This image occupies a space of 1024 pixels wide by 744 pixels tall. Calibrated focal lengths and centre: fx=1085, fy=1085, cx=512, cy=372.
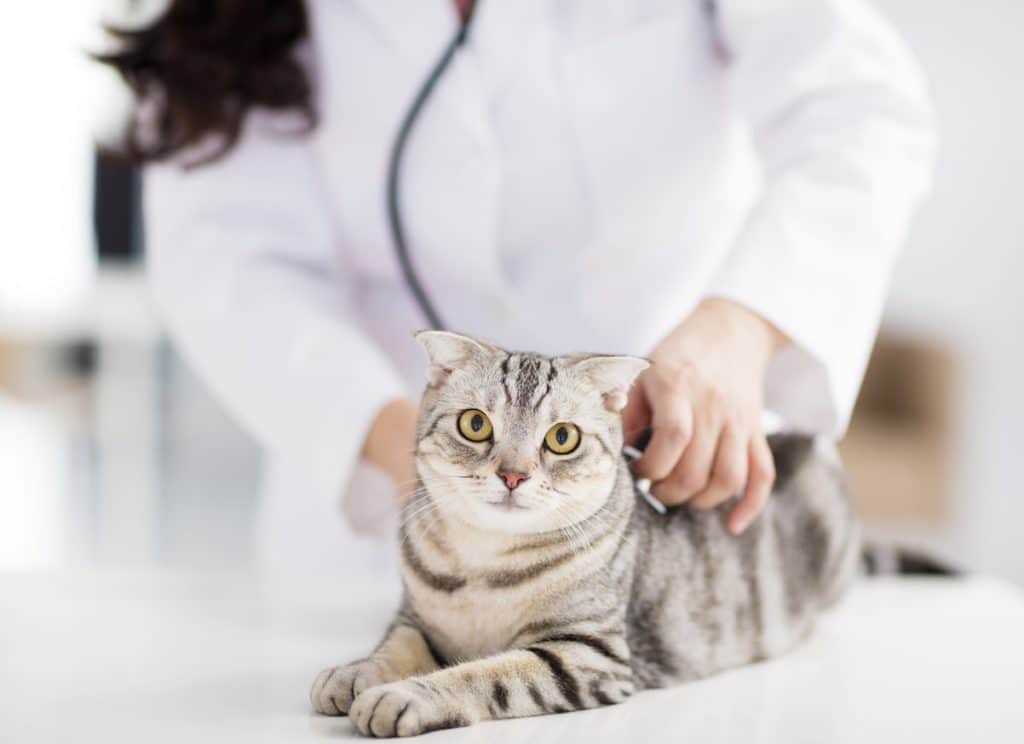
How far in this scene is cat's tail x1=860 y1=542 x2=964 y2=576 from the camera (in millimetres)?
1195

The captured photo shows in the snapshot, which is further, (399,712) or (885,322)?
(885,322)

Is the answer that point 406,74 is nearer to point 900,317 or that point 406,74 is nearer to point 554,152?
point 554,152

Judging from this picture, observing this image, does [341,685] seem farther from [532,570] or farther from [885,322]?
[885,322]

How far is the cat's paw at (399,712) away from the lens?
608 millimetres

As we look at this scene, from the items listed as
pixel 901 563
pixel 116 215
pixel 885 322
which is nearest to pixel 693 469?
pixel 901 563

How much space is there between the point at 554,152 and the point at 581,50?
10 cm

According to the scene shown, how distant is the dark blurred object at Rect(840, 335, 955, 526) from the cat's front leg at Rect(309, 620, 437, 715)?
2.98 meters

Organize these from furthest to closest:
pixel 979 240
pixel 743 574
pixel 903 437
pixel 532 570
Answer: pixel 979 240 → pixel 903 437 → pixel 743 574 → pixel 532 570

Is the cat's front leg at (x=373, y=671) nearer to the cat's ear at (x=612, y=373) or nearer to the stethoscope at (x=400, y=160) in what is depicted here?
the cat's ear at (x=612, y=373)

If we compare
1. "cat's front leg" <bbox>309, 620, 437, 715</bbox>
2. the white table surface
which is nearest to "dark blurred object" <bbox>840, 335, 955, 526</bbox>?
the white table surface

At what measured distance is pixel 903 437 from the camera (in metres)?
3.84

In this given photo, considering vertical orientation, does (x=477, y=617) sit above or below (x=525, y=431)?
below

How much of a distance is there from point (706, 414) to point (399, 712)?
270mm

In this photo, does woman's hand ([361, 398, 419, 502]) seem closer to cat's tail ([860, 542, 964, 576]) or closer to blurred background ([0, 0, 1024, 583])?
cat's tail ([860, 542, 964, 576])
